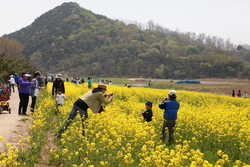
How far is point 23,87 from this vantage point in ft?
38.7

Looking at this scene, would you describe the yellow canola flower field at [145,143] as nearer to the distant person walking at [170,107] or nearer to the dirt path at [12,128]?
the distant person walking at [170,107]

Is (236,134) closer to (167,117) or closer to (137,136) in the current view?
(167,117)

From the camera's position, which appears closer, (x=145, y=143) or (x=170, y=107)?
(x=145, y=143)

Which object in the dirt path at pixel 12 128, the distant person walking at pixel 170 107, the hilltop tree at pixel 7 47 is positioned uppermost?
the hilltop tree at pixel 7 47

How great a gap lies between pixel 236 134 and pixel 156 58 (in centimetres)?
11683

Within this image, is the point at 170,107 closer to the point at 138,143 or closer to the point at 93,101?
the point at 138,143

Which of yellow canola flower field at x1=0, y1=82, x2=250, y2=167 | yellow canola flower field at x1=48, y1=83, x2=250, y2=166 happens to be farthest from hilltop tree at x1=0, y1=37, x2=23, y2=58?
yellow canola flower field at x1=48, y1=83, x2=250, y2=166

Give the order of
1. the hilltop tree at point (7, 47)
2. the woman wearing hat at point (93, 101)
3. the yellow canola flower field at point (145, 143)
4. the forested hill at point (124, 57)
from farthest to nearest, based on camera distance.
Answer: the forested hill at point (124, 57) < the hilltop tree at point (7, 47) < the woman wearing hat at point (93, 101) < the yellow canola flower field at point (145, 143)

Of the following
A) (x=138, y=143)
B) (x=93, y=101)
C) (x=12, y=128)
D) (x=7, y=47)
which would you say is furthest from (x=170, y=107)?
(x=7, y=47)

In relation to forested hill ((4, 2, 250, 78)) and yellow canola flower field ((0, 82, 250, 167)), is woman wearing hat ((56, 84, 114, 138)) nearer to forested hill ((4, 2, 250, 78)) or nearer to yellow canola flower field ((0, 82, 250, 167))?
yellow canola flower field ((0, 82, 250, 167))

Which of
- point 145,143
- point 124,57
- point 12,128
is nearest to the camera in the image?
point 145,143

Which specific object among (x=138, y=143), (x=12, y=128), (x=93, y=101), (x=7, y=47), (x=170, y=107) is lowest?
(x=12, y=128)

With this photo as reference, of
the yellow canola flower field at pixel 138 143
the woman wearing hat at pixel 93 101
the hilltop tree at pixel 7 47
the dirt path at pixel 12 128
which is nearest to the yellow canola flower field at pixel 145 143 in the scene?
the yellow canola flower field at pixel 138 143

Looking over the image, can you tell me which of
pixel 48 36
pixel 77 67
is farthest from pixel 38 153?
pixel 48 36
